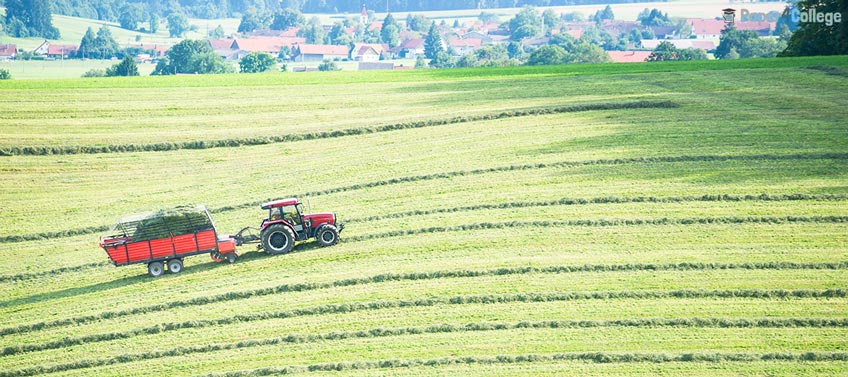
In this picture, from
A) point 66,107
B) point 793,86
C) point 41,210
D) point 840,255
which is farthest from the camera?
point 793,86

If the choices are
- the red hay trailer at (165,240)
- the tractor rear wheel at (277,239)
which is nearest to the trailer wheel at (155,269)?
the red hay trailer at (165,240)

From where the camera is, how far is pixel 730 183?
116 ft

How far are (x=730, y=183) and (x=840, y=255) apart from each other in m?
6.87

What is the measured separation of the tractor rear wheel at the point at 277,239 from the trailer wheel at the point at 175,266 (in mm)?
2630

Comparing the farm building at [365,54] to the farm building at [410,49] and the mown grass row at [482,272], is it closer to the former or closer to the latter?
the farm building at [410,49]

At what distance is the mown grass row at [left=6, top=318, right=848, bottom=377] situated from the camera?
24.9 metres

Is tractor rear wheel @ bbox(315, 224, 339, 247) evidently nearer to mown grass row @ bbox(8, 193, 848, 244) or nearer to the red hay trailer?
mown grass row @ bbox(8, 193, 848, 244)

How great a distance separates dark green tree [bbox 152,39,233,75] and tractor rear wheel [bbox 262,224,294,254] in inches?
3063

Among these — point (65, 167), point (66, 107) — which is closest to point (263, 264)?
point (65, 167)

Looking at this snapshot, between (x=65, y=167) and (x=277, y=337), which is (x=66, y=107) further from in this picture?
(x=277, y=337)

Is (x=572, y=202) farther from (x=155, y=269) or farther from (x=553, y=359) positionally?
(x=155, y=269)

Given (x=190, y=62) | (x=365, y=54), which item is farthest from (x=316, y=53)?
(x=190, y=62)

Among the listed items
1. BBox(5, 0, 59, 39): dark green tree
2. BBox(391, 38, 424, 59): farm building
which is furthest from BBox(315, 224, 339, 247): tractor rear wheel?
BBox(5, 0, 59, 39): dark green tree

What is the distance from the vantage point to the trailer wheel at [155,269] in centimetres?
3011
